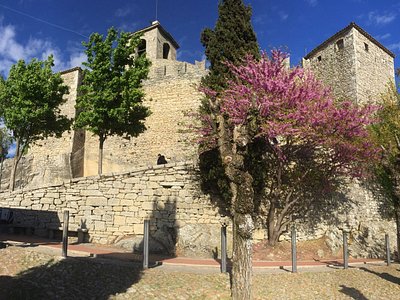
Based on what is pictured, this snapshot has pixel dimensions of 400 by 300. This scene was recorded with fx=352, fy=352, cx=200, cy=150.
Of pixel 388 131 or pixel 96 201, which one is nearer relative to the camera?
Answer: pixel 96 201

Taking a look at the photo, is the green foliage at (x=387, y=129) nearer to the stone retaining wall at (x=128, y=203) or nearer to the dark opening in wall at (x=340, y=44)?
the dark opening in wall at (x=340, y=44)

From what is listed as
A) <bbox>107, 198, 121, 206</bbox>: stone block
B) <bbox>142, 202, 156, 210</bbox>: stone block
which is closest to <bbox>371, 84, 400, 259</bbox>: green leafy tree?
<bbox>142, 202, 156, 210</bbox>: stone block

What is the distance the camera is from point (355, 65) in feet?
72.0

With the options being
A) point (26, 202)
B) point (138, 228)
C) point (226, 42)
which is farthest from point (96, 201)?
point (226, 42)

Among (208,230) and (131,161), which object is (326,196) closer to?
(208,230)

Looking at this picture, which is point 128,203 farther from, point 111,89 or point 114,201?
point 111,89

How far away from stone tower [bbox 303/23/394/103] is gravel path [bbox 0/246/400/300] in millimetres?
15820

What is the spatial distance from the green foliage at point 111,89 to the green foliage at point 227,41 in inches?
133

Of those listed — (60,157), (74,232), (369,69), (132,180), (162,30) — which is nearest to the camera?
(74,232)

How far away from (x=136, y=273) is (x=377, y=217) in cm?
1130

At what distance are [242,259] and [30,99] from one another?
1313 cm

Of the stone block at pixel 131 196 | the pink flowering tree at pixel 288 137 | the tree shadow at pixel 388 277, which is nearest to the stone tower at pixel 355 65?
the pink flowering tree at pixel 288 137

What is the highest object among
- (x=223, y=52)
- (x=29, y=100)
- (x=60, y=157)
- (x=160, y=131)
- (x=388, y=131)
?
(x=223, y=52)

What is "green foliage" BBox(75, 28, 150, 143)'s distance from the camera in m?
14.8
